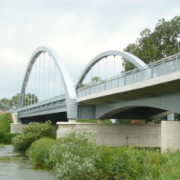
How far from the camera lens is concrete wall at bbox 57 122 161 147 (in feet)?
112

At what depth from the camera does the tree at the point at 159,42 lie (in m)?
45.8

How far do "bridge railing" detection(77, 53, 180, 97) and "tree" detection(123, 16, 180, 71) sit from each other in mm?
15332

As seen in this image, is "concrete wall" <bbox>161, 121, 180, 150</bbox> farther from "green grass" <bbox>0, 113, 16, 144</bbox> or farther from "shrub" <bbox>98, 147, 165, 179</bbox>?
"green grass" <bbox>0, 113, 16, 144</bbox>

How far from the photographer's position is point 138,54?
47.7 metres

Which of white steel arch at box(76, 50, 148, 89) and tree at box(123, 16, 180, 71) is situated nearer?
white steel arch at box(76, 50, 148, 89)

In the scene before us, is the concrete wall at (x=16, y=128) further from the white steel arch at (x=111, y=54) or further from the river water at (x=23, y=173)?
the river water at (x=23, y=173)

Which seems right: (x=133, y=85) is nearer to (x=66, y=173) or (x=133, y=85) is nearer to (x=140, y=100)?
(x=140, y=100)

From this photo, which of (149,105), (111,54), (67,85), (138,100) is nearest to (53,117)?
(67,85)

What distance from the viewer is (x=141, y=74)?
23.0 metres

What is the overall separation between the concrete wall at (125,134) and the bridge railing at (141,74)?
10.6ft

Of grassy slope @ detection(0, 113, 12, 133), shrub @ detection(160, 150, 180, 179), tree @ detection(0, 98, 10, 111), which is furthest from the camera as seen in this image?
tree @ detection(0, 98, 10, 111)

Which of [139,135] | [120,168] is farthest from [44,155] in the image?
[139,135]

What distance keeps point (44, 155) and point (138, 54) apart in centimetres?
2567

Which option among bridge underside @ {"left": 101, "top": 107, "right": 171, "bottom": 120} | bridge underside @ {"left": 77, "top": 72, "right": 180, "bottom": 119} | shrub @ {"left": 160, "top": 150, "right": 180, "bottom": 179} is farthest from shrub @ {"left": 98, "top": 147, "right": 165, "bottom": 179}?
bridge underside @ {"left": 101, "top": 107, "right": 171, "bottom": 120}
